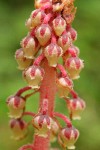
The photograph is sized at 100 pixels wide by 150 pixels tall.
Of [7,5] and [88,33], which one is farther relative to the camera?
[7,5]

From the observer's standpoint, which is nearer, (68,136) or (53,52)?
(53,52)

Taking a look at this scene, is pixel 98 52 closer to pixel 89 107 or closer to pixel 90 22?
pixel 90 22

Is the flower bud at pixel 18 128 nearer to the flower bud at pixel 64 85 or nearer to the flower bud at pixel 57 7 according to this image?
the flower bud at pixel 64 85

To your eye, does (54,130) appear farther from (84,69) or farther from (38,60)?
(84,69)

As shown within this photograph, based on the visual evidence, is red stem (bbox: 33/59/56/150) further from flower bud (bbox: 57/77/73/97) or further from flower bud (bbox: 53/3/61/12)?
flower bud (bbox: 53/3/61/12)

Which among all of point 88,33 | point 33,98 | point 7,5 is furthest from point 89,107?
point 7,5

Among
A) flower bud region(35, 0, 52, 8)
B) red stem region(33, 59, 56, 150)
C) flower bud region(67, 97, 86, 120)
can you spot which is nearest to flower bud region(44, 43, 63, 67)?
red stem region(33, 59, 56, 150)

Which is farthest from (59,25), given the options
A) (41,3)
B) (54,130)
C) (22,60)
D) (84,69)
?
(84,69)

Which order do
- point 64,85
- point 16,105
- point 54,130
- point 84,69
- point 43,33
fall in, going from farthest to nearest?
point 84,69 → point 54,130 → point 16,105 → point 64,85 → point 43,33
